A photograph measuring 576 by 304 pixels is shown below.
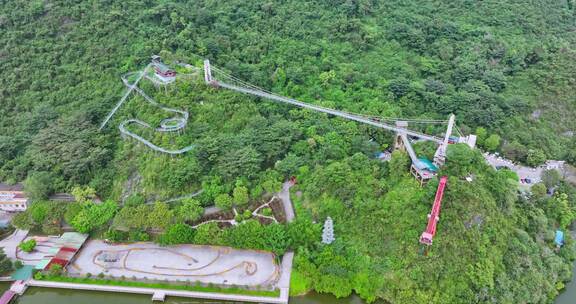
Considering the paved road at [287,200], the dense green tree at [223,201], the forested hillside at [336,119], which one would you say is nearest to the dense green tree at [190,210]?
the forested hillside at [336,119]

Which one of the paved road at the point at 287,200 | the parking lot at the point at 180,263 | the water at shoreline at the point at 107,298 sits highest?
the paved road at the point at 287,200

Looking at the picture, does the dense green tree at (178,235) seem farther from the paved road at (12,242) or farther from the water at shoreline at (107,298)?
the paved road at (12,242)

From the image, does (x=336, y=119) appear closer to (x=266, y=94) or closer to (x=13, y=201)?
(x=266, y=94)

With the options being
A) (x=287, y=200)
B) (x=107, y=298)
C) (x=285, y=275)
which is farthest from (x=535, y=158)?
(x=107, y=298)

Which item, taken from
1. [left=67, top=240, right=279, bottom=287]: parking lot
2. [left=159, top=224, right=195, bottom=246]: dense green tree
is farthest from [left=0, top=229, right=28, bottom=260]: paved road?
[left=159, top=224, right=195, bottom=246]: dense green tree

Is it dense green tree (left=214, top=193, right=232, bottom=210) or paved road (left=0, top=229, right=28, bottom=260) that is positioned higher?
dense green tree (left=214, top=193, right=232, bottom=210)

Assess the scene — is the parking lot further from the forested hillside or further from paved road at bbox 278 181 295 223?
paved road at bbox 278 181 295 223
